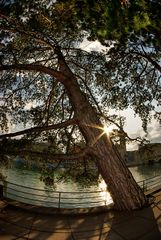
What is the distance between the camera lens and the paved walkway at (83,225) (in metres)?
8.44

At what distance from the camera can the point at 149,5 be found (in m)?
6.20

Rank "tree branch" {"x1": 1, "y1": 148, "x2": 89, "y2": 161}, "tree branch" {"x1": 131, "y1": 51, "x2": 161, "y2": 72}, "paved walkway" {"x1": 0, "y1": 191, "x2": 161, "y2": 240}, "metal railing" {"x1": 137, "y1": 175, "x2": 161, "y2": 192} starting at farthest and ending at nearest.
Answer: "metal railing" {"x1": 137, "y1": 175, "x2": 161, "y2": 192} < "tree branch" {"x1": 131, "y1": 51, "x2": 161, "y2": 72} < "tree branch" {"x1": 1, "y1": 148, "x2": 89, "y2": 161} < "paved walkway" {"x1": 0, "y1": 191, "x2": 161, "y2": 240}

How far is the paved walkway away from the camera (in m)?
8.44

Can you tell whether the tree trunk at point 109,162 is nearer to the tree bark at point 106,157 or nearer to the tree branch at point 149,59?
the tree bark at point 106,157

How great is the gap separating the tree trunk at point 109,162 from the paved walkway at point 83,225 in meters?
0.49

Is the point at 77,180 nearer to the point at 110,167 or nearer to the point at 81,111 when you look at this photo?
the point at 110,167

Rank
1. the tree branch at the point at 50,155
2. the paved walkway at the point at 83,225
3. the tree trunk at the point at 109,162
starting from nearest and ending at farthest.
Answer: the paved walkway at the point at 83,225
the tree branch at the point at 50,155
the tree trunk at the point at 109,162

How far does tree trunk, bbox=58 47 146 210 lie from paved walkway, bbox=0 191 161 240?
1.59 ft

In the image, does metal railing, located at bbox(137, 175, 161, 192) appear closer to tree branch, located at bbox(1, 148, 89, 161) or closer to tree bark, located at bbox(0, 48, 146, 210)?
tree bark, located at bbox(0, 48, 146, 210)

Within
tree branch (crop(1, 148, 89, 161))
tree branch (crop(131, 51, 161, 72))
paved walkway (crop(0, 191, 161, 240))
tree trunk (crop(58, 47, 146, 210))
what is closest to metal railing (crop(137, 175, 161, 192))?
tree trunk (crop(58, 47, 146, 210))

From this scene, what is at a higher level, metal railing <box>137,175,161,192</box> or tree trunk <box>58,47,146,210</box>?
tree trunk <box>58,47,146,210</box>

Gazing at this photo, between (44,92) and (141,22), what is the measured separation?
316 inches

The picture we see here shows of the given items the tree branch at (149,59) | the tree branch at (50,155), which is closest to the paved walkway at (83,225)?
the tree branch at (50,155)

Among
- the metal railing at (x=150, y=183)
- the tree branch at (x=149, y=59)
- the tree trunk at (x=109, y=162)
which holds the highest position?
the tree branch at (x=149, y=59)
